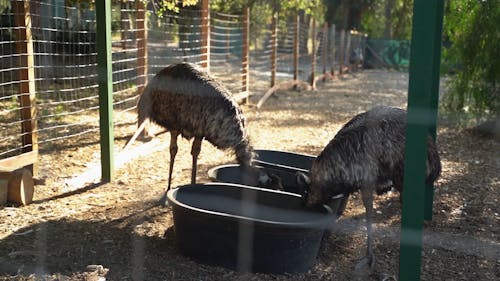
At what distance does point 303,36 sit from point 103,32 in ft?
38.1

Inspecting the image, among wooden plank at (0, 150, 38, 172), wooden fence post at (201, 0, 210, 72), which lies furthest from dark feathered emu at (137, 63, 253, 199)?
wooden fence post at (201, 0, 210, 72)

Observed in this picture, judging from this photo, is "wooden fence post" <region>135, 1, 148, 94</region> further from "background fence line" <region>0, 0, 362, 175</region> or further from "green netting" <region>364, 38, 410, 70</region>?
"green netting" <region>364, 38, 410, 70</region>

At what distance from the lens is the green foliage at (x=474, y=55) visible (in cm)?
647

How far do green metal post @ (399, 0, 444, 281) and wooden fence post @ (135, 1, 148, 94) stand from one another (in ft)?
13.7

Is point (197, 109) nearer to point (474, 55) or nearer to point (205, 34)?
point (205, 34)

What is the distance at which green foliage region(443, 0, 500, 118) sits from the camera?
6469 millimetres

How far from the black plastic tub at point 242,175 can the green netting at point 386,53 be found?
16.2 meters

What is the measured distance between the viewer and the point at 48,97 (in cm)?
779

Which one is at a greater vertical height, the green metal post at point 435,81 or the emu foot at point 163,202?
the green metal post at point 435,81

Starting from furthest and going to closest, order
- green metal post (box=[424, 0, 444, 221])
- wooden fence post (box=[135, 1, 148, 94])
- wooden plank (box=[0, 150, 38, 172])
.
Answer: wooden fence post (box=[135, 1, 148, 94]), wooden plank (box=[0, 150, 38, 172]), green metal post (box=[424, 0, 444, 221])

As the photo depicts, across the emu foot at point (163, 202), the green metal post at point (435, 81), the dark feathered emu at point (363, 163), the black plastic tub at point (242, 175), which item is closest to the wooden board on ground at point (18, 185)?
the emu foot at point (163, 202)

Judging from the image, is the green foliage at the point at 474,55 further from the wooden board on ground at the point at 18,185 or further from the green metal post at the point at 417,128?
the wooden board on ground at the point at 18,185

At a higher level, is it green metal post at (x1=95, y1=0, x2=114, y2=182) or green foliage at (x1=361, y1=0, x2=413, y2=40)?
green foliage at (x1=361, y1=0, x2=413, y2=40)

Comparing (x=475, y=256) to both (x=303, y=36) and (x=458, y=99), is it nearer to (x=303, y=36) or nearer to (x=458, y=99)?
(x=458, y=99)
